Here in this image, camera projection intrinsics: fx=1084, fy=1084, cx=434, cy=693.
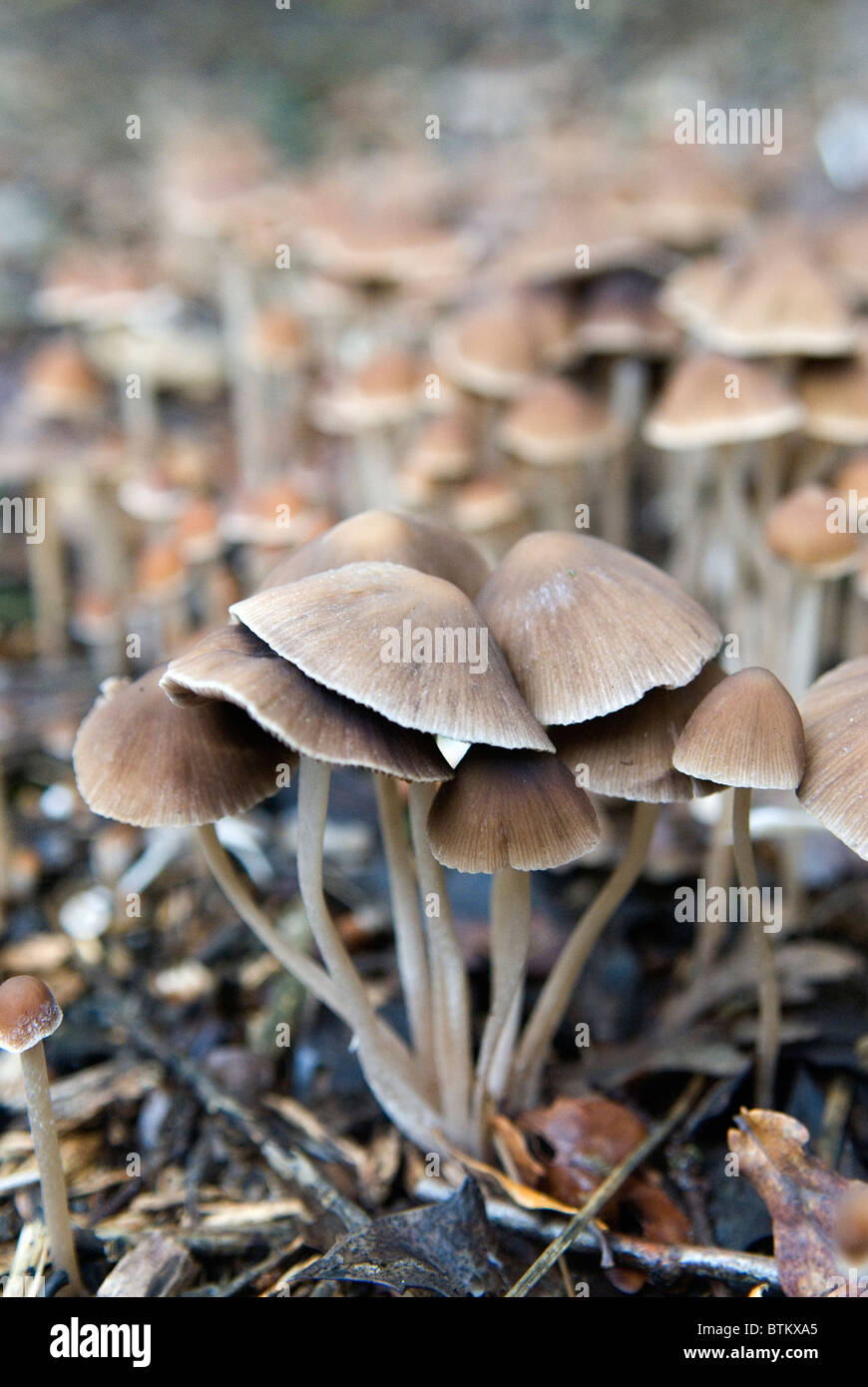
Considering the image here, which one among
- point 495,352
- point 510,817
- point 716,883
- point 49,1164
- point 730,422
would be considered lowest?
point 49,1164

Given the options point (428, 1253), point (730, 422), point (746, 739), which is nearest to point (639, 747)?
point (746, 739)

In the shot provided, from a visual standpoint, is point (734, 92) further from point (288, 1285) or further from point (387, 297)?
point (288, 1285)

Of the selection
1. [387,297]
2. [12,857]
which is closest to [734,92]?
[387,297]

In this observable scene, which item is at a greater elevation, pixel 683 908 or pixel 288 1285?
pixel 683 908

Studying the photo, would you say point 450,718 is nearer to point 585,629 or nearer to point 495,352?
point 585,629

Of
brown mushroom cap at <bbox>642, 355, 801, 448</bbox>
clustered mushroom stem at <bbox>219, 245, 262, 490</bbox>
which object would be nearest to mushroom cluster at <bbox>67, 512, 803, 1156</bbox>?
brown mushroom cap at <bbox>642, 355, 801, 448</bbox>

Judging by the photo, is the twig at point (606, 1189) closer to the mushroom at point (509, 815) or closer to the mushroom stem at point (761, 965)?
the mushroom stem at point (761, 965)

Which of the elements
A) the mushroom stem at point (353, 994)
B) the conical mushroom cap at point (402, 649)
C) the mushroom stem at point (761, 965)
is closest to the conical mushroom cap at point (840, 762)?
the mushroom stem at point (761, 965)
